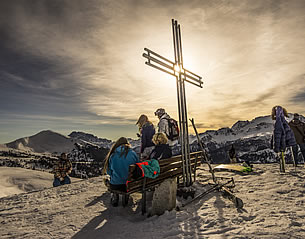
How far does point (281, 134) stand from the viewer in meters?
7.91

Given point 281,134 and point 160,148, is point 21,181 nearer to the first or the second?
point 160,148

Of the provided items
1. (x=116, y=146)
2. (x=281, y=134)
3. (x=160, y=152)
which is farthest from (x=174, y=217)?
(x=281, y=134)

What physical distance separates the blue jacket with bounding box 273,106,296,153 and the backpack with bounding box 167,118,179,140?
462 centimetres

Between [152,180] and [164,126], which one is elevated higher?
[164,126]

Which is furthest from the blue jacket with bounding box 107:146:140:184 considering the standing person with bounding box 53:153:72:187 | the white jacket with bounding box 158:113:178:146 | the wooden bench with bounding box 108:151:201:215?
Result: the standing person with bounding box 53:153:72:187

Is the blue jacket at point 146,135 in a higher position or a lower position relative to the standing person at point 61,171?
higher

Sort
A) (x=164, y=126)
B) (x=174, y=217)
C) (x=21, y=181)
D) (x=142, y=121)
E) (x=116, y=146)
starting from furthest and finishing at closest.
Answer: (x=21, y=181) → (x=142, y=121) → (x=164, y=126) → (x=116, y=146) → (x=174, y=217)

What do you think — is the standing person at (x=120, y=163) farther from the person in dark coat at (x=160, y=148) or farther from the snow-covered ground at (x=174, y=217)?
the snow-covered ground at (x=174, y=217)

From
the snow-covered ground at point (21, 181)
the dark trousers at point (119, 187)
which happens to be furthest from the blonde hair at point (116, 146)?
the snow-covered ground at point (21, 181)

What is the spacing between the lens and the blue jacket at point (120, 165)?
476 centimetres

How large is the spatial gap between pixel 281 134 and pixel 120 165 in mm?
7028

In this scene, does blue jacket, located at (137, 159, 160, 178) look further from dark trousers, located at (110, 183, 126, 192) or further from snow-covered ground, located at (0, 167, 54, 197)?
snow-covered ground, located at (0, 167, 54, 197)

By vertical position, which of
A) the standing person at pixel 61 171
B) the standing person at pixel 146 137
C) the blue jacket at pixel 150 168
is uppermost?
the standing person at pixel 146 137

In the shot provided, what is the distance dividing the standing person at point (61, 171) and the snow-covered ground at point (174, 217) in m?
2.54
